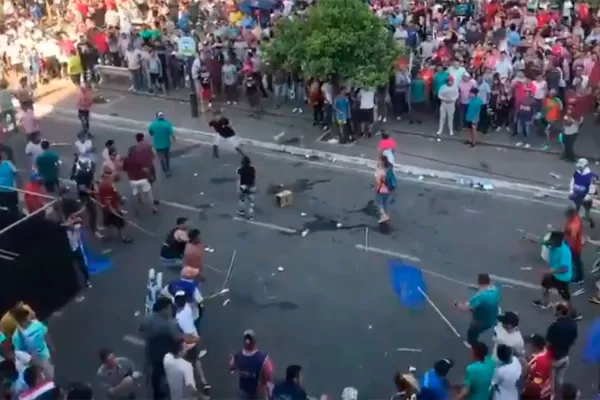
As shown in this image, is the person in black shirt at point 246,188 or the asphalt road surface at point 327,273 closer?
the asphalt road surface at point 327,273

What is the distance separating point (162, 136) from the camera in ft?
58.4

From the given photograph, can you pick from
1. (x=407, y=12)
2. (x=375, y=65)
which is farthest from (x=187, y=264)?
(x=407, y=12)

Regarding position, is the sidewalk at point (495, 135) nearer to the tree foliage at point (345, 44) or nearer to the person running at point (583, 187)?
the tree foliage at point (345, 44)

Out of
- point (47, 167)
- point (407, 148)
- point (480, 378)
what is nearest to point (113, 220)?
point (47, 167)

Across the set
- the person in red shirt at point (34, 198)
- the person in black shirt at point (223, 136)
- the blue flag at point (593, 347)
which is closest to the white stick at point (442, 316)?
the blue flag at point (593, 347)

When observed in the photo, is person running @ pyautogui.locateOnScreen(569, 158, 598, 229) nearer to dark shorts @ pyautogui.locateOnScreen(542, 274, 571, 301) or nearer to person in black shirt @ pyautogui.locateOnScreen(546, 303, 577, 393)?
dark shorts @ pyautogui.locateOnScreen(542, 274, 571, 301)

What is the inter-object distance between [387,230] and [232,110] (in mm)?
8075

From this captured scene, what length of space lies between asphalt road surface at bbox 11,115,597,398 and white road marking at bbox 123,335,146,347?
0.03 meters

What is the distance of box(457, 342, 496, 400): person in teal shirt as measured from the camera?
9398mm

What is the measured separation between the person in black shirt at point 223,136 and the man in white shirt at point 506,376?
9.89m

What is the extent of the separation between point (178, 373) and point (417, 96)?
12.5 metres

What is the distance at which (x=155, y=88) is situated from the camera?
24.1 metres

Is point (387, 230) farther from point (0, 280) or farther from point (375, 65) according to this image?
point (0, 280)

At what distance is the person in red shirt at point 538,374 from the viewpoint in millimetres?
9664
